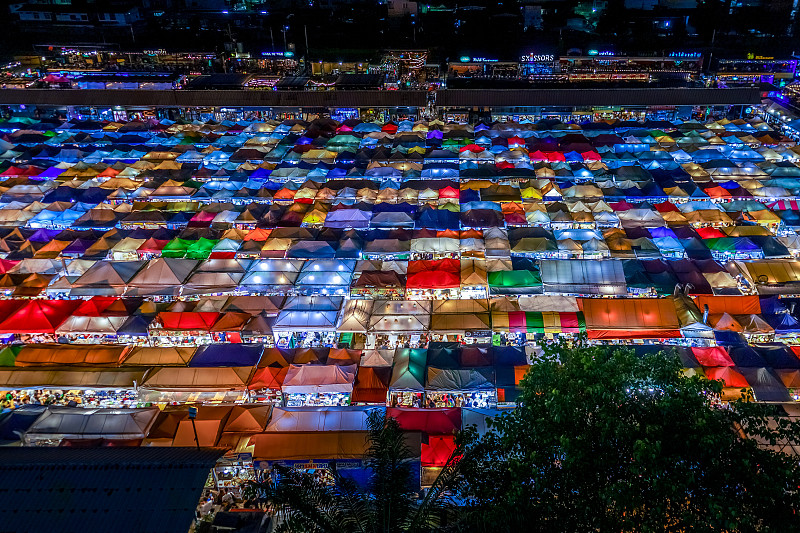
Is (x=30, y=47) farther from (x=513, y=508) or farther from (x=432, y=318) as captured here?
(x=513, y=508)

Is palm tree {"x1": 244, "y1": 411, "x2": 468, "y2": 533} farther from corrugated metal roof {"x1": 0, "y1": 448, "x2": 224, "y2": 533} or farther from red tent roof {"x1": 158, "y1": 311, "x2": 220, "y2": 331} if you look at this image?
red tent roof {"x1": 158, "y1": 311, "x2": 220, "y2": 331}

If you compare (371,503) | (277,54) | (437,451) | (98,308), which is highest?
(277,54)

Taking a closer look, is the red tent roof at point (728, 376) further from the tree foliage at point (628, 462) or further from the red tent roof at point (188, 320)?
the red tent roof at point (188, 320)

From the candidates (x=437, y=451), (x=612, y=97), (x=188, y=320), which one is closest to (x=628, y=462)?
(x=437, y=451)

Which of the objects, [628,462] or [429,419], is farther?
[429,419]

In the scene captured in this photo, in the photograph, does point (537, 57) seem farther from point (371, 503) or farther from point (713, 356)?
point (371, 503)

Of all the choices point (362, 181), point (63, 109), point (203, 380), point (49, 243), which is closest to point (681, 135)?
point (362, 181)

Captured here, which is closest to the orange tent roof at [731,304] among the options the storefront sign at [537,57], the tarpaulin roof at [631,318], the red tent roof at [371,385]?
the tarpaulin roof at [631,318]
